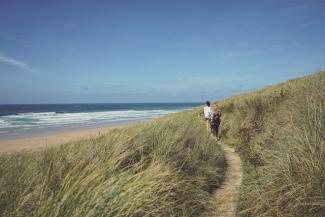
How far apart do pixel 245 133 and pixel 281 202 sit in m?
A: 5.98

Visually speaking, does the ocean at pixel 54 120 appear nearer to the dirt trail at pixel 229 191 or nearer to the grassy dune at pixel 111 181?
the dirt trail at pixel 229 191

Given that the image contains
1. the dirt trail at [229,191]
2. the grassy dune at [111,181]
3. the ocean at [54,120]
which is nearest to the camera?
the grassy dune at [111,181]

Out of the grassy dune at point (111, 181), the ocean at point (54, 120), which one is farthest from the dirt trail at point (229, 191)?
the ocean at point (54, 120)

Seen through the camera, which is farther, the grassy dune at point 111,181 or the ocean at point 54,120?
the ocean at point 54,120

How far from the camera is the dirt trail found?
15.2 feet

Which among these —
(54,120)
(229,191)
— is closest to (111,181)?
(229,191)

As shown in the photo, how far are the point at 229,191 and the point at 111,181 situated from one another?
3169mm

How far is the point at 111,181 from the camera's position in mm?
3234

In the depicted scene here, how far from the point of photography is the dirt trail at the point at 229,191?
15.2 ft

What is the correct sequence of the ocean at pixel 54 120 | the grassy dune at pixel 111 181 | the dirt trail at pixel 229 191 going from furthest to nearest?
the ocean at pixel 54 120 → the dirt trail at pixel 229 191 → the grassy dune at pixel 111 181

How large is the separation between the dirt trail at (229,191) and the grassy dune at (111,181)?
0.62 ft

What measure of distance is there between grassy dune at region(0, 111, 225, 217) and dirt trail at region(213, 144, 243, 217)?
190mm

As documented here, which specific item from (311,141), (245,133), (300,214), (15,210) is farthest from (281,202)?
(245,133)

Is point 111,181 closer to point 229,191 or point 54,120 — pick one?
point 229,191
